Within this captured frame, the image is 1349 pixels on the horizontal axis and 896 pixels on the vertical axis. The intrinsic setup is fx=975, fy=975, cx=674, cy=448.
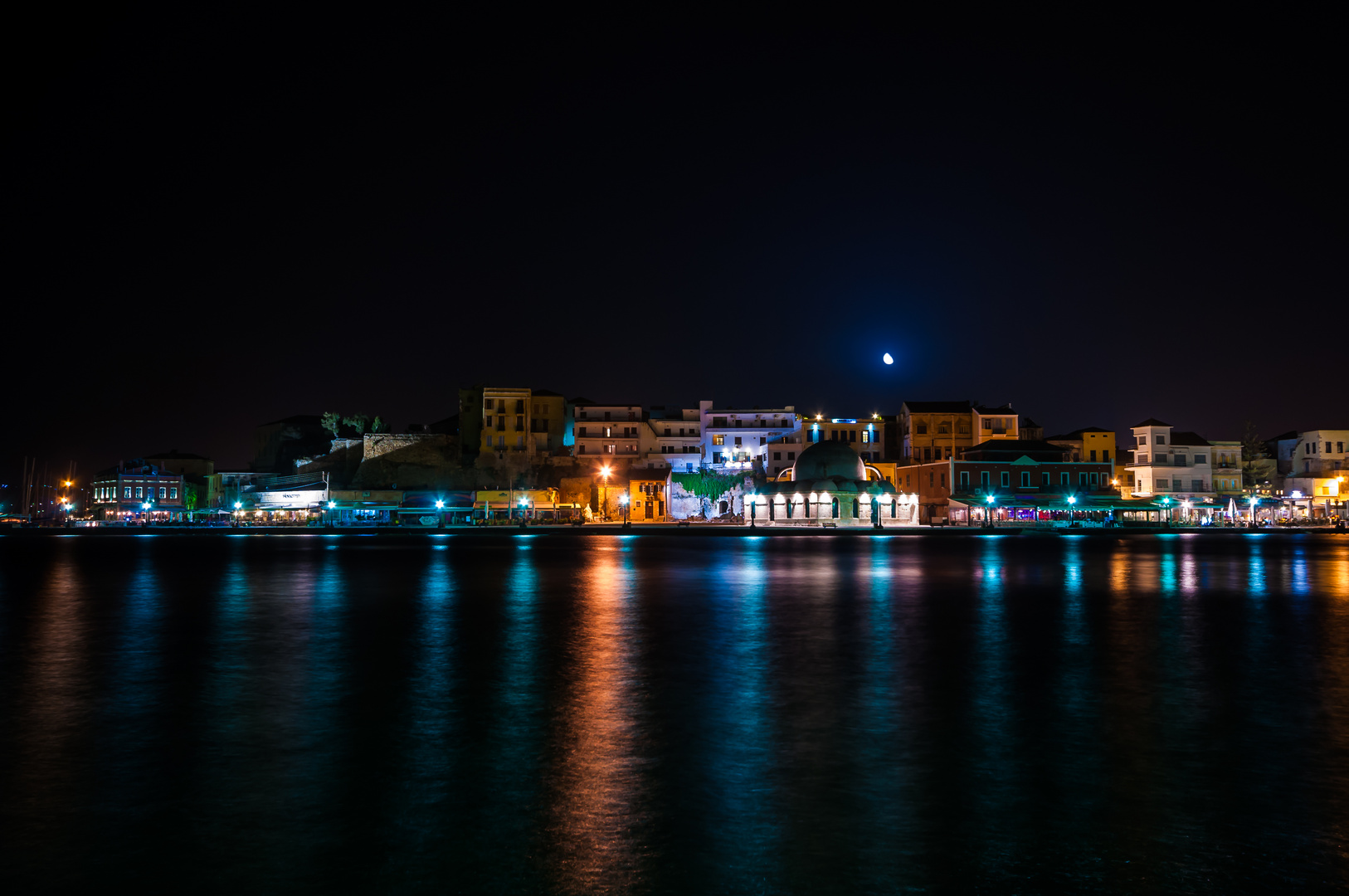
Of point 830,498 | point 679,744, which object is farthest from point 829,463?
point 679,744

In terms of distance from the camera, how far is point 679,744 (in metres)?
10.3

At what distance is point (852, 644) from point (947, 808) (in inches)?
387

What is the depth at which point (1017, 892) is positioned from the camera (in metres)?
6.20

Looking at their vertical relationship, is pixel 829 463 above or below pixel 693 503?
above

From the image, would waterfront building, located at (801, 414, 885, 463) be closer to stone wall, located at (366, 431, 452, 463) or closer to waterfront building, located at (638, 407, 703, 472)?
waterfront building, located at (638, 407, 703, 472)

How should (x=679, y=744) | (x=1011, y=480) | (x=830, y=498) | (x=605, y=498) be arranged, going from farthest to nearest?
(x=605, y=498)
(x=1011, y=480)
(x=830, y=498)
(x=679, y=744)

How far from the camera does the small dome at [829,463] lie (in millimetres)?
75062

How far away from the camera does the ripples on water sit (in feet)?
22.4

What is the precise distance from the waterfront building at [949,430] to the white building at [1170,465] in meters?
11.5

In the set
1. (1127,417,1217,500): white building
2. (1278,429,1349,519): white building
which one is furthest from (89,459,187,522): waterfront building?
(1278,429,1349,519): white building

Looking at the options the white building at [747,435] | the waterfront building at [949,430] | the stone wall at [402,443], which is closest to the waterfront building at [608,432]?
the white building at [747,435]

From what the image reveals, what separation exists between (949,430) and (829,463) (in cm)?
1761

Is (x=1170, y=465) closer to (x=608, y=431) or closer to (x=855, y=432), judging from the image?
(x=855, y=432)

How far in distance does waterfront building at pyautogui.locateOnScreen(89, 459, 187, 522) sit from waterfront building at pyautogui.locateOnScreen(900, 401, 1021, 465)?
244 ft
